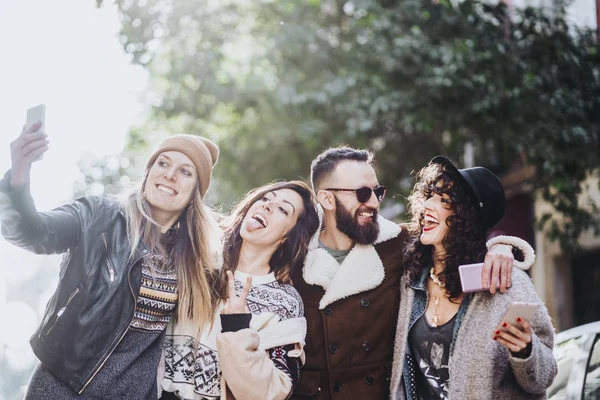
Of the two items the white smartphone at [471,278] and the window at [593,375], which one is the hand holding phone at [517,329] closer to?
the white smartphone at [471,278]

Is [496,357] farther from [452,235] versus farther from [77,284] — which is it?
[77,284]

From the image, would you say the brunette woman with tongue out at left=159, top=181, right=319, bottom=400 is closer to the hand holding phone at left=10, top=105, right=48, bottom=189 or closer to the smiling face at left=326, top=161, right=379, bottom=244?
the smiling face at left=326, top=161, right=379, bottom=244

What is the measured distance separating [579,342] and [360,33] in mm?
7452

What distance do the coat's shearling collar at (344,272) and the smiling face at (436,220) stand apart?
14.0 inches

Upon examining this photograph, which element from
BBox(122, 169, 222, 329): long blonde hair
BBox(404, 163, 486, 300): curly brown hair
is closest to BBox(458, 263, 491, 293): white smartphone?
BBox(404, 163, 486, 300): curly brown hair

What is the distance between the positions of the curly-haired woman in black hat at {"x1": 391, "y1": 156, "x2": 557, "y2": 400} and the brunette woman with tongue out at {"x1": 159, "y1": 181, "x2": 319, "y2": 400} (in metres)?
0.61

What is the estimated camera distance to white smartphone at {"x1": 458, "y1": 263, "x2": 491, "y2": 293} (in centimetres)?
378

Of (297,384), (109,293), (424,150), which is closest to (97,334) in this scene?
(109,293)

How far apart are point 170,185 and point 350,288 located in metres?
1.17

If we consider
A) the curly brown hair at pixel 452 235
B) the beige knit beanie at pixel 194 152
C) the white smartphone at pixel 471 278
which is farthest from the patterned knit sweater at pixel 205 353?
the white smartphone at pixel 471 278

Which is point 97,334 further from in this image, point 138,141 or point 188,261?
point 138,141

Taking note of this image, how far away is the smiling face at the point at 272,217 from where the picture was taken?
420cm

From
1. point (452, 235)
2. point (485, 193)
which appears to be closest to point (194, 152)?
point (452, 235)

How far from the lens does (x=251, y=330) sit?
3.64m
